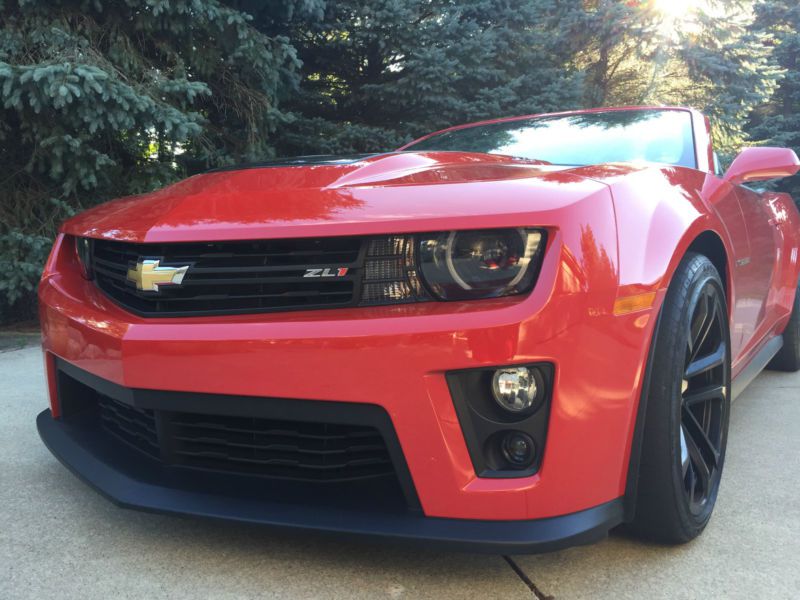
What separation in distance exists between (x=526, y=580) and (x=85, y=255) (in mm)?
1586

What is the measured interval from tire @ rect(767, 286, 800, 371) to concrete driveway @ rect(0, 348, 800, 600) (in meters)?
2.14

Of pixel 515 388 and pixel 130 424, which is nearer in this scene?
pixel 515 388

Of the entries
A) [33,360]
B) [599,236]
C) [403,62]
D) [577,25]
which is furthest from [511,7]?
[599,236]

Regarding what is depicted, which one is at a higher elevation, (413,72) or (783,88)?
(413,72)

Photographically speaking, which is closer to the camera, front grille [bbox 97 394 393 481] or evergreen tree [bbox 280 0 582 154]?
front grille [bbox 97 394 393 481]

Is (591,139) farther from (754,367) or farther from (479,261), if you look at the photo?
(479,261)

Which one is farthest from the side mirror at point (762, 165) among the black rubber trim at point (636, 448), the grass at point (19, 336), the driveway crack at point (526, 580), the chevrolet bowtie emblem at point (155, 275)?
the grass at point (19, 336)

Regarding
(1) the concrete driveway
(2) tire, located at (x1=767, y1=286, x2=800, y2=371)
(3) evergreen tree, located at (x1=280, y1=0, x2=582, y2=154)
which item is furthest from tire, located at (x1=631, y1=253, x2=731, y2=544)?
(3) evergreen tree, located at (x1=280, y1=0, x2=582, y2=154)

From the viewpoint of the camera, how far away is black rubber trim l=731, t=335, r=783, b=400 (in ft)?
8.41

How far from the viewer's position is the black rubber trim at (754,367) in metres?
2.56

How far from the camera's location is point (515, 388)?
4.90 feet

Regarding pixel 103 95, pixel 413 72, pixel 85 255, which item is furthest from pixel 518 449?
pixel 413 72

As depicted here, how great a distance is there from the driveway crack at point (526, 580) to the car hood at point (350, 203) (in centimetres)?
79

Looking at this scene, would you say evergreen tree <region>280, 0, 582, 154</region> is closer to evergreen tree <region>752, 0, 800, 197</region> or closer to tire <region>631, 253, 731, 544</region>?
tire <region>631, 253, 731, 544</region>
